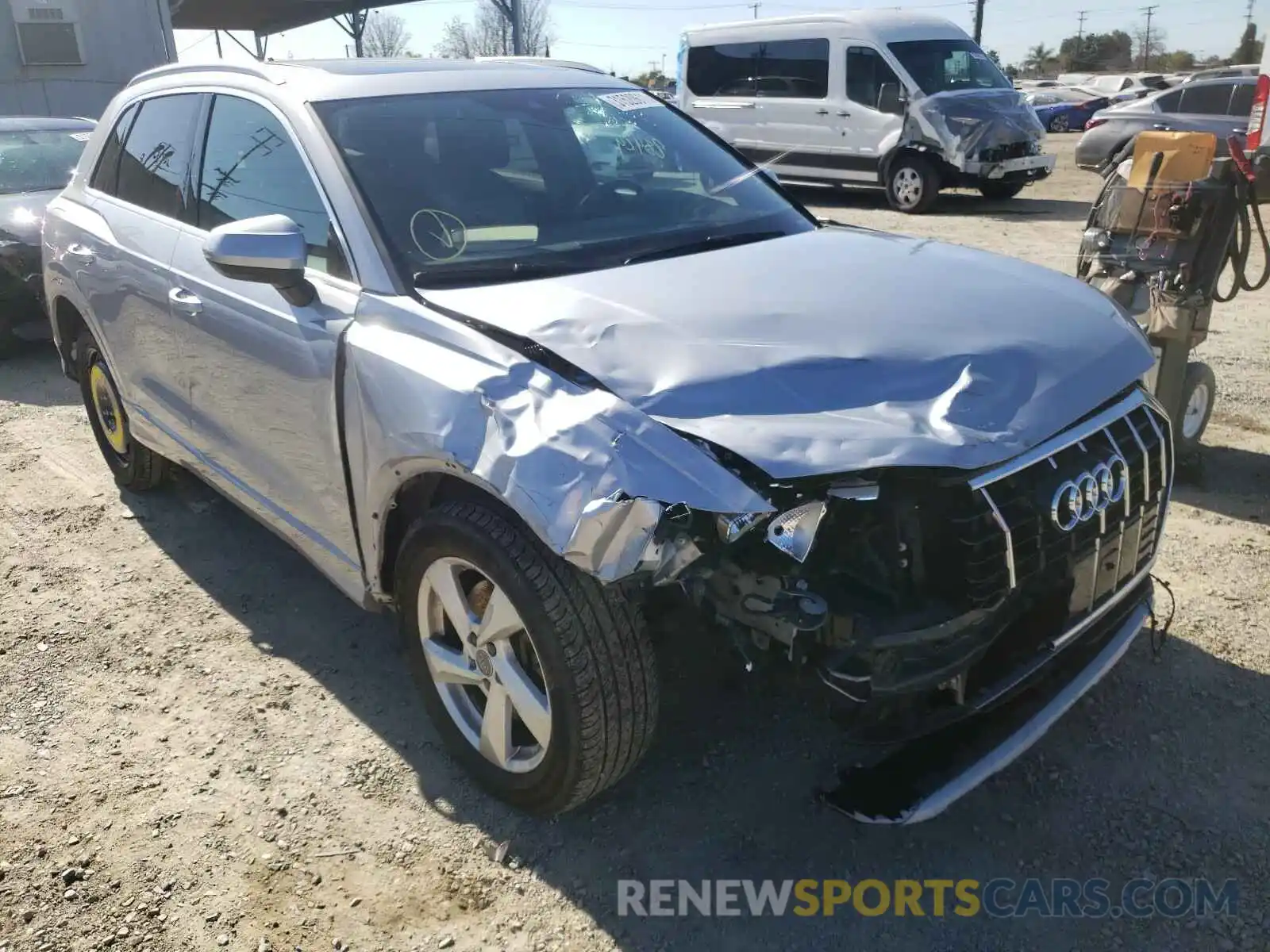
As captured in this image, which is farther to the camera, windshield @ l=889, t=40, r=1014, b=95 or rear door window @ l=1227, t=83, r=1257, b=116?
rear door window @ l=1227, t=83, r=1257, b=116

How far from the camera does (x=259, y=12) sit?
1092 inches

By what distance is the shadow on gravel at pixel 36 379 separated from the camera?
660cm

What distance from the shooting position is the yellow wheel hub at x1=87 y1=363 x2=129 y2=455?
4574mm

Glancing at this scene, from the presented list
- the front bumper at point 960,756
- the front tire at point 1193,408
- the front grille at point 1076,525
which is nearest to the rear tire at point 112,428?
the front bumper at point 960,756

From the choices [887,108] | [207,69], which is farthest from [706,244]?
[887,108]

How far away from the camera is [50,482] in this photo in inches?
201

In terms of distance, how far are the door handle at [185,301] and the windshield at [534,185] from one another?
2.75ft

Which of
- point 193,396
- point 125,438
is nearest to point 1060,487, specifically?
point 193,396

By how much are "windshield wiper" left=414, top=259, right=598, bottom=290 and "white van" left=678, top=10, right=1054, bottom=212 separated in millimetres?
10147

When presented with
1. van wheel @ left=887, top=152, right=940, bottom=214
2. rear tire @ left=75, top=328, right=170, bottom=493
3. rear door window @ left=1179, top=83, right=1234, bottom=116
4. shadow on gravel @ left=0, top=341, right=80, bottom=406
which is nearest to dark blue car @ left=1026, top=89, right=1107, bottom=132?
rear door window @ left=1179, top=83, right=1234, bottom=116

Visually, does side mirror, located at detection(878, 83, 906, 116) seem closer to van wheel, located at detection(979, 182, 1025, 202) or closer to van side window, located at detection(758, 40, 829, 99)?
van side window, located at detection(758, 40, 829, 99)

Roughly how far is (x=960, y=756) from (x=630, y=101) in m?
2.64

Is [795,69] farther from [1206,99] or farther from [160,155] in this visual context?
[160,155]

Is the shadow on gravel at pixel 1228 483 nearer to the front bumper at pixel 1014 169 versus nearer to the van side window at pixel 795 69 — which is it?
the front bumper at pixel 1014 169
